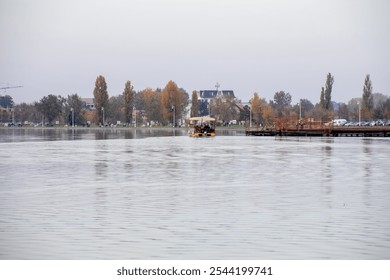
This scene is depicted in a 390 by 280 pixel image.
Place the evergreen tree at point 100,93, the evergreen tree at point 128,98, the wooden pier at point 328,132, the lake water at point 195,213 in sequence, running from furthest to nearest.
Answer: the evergreen tree at point 128,98, the evergreen tree at point 100,93, the wooden pier at point 328,132, the lake water at point 195,213

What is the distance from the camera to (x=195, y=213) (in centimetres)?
1302

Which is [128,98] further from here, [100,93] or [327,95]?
[327,95]

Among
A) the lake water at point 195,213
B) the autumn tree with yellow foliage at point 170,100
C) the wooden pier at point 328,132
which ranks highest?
the autumn tree with yellow foliage at point 170,100

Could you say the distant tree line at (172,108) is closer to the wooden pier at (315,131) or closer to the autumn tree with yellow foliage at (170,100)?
the autumn tree with yellow foliage at (170,100)

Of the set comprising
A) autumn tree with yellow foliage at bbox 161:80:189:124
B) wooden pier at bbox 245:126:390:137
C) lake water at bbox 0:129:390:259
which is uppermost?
autumn tree with yellow foliage at bbox 161:80:189:124

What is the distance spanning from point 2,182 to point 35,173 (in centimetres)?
295

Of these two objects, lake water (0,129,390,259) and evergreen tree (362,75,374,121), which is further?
evergreen tree (362,75,374,121)

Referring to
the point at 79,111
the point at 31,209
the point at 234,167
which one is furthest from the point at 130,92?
the point at 31,209

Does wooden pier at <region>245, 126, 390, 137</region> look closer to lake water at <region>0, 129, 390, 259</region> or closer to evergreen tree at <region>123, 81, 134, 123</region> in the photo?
lake water at <region>0, 129, 390, 259</region>

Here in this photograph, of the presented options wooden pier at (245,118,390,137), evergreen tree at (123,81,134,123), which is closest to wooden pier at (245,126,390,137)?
wooden pier at (245,118,390,137)

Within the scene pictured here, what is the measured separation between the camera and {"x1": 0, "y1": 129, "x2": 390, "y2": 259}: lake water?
9578 millimetres

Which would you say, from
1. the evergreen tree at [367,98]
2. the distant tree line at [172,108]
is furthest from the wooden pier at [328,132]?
the evergreen tree at [367,98]

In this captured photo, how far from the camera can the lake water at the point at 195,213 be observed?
9.58 metres
